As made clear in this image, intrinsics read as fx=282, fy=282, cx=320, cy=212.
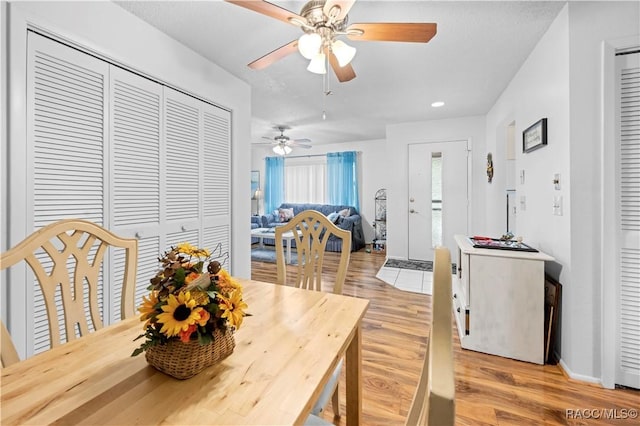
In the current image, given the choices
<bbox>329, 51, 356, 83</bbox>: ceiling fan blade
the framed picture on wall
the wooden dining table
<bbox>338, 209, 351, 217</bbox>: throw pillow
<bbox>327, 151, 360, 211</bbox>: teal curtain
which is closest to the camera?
the wooden dining table

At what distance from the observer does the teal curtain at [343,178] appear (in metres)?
6.57

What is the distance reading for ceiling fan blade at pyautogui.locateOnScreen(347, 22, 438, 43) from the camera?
1457 mm

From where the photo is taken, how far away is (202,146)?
103 inches

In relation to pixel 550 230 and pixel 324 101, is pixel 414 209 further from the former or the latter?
Answer: pixel 550 230

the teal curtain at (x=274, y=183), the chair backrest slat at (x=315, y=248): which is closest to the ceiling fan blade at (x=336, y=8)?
the chair backrest slat at (x=315, y=248)

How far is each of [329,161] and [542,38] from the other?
15.8 feet

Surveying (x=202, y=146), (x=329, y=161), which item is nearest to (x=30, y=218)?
(x=202, y=146)

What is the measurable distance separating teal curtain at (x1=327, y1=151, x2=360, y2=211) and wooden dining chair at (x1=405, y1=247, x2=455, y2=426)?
6128 millimetres

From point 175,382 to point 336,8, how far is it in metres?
1.66

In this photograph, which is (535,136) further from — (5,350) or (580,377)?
(5,350)

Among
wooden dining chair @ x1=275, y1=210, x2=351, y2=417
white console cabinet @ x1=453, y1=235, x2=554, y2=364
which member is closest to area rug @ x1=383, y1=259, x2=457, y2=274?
white console cabinet @ x1=453, y1=235, x2=554, y2=364

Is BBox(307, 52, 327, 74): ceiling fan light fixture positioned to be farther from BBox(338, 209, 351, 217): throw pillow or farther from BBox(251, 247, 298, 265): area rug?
BBox(338, 209, 351, 217): throw pillow

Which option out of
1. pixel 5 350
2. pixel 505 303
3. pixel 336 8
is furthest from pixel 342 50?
pixel 505 303

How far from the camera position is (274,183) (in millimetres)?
7500
